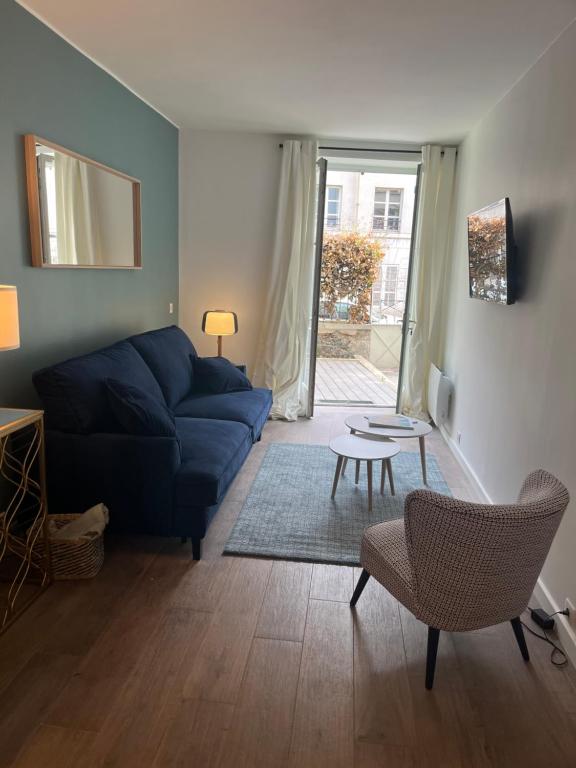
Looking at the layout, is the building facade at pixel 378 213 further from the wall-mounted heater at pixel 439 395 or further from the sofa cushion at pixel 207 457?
the sofa cushion at pixel 207 457

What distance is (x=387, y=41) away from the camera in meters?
2.76

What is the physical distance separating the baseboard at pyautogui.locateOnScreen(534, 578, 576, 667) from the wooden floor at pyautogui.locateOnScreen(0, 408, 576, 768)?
0.08 meters

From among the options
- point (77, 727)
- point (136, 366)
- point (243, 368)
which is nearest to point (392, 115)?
point (243, 368)

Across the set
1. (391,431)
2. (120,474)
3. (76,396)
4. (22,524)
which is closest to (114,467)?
(120,474)

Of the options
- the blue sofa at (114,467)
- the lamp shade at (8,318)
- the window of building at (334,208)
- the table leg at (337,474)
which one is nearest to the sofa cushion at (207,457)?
the blue sofa at (114,467)

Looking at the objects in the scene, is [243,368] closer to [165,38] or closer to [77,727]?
[165,38]

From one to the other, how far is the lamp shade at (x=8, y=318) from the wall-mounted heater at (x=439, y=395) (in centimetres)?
360

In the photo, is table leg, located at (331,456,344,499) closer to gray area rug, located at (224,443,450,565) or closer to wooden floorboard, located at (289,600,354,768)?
gray area rug, located at (224,443,450,565)

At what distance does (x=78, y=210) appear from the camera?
317 centimetres

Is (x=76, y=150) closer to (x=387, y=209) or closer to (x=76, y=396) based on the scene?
(x=76, y=396)

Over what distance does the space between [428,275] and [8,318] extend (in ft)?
13.1

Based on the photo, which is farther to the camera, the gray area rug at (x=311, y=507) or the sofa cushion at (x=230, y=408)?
the sofa cushion at (x=230, y=408)

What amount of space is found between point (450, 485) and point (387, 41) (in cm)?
282

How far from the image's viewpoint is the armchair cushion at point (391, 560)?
1983 mm
